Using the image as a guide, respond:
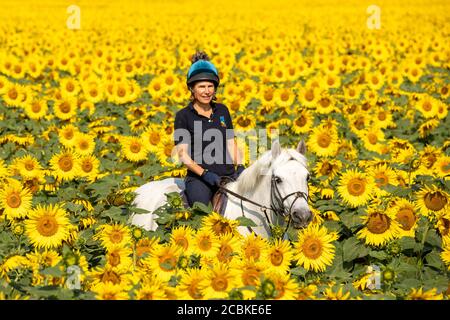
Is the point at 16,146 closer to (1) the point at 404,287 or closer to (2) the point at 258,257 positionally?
(2) the point at 258,257

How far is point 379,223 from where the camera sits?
5.11 metres

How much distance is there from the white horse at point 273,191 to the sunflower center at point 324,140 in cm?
242

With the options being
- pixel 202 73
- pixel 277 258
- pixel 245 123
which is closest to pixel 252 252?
pixel 277 258

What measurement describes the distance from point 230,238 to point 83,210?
2764 mm

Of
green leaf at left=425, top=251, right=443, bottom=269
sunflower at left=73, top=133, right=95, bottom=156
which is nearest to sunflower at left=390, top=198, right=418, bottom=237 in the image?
green leaf at left=425, top=251, right=443, bottom=269

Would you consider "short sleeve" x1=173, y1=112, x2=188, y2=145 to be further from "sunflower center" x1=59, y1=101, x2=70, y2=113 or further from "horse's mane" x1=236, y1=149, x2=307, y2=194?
"sunflower center" x1=59, y1=101, x2=70, y2=113

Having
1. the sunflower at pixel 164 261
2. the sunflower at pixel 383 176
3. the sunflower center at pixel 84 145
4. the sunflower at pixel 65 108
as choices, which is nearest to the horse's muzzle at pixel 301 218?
the sunflower at pixel 164 261

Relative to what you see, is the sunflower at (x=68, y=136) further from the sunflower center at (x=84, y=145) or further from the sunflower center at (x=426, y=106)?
the sunflower center at (x=426, y=106)

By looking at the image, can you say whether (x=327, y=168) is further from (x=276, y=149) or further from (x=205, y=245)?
(x=205, y=245)

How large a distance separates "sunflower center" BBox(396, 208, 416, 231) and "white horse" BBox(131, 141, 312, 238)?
782mm

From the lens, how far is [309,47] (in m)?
27.3

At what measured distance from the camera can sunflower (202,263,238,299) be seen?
3.75 metres

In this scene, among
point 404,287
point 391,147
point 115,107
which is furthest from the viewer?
point 115,107
